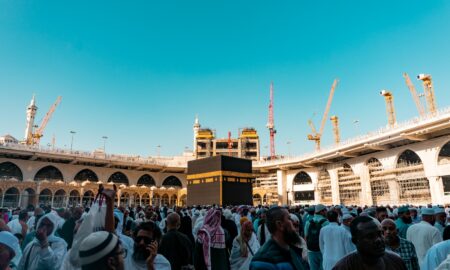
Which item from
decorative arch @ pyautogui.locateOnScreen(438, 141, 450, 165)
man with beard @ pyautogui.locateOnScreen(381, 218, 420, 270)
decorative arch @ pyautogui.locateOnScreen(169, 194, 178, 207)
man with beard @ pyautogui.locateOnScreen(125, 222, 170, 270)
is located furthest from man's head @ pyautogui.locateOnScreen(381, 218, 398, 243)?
decorative arch @ pyautogui.locateOnScreen(169, 194, 178, 207)

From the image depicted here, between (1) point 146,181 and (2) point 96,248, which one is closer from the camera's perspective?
(2) point 96,248

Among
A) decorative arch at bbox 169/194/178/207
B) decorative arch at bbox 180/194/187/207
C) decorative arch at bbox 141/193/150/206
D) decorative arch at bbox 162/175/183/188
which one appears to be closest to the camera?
decorative arch at bbox 141/193/150/206

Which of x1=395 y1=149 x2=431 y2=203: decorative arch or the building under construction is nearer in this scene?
x1=395 y1=149 x2=431 y2=203: decorative arch

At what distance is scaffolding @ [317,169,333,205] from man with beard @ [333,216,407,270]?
3643 cm

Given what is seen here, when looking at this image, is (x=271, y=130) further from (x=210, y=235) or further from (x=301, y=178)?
(x=210, y=235)

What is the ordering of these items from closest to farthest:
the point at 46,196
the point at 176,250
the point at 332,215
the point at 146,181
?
the point at 176,250 < the point at 332,215 < the point at 46,196 < the point at 146,181

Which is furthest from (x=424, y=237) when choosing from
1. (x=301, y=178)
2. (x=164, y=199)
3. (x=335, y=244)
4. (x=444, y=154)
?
(x=164, y=199)

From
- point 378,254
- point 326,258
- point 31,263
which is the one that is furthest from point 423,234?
point 31,263

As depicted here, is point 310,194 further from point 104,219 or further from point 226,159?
point 104,219

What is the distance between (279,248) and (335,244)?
275 cm

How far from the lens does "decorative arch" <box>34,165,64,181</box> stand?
109 ft

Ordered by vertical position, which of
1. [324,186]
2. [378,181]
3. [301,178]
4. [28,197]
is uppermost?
[301,178]

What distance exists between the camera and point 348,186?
32.8 metres

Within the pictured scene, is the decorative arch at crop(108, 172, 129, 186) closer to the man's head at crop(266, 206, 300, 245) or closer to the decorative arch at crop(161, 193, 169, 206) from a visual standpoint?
the decorative arch at crop(161, 193, 169, 206)
